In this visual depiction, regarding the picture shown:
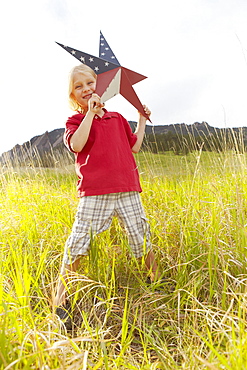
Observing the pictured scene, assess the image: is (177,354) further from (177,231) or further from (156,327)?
(177,231)

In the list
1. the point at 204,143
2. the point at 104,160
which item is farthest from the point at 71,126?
the point at 204,143

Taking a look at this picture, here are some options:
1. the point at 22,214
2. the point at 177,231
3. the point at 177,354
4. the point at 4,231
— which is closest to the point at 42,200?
the point at 22,214

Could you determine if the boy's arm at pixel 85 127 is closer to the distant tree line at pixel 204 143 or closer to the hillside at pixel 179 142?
the hillside at pixel 179 142

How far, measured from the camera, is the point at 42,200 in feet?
9.32

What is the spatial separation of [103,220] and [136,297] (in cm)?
42

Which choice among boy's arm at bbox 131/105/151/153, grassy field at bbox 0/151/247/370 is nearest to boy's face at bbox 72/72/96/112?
boy's arm at bbox 131/105/151/153

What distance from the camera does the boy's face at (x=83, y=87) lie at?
169cm

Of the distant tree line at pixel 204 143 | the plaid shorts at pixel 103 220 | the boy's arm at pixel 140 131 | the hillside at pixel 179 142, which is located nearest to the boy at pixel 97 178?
the plaid shorts at pixel 103 220

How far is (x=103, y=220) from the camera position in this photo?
161 centimetres

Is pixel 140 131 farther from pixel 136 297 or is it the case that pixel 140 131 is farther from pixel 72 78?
pixel 136 297

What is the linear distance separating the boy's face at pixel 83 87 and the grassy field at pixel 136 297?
0.75 m

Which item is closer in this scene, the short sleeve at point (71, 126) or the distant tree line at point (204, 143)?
the short sleeve at point (71, 126)

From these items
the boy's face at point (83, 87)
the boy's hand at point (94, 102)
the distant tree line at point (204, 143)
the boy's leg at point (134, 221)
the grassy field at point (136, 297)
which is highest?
the boy's face at point (83, 87)

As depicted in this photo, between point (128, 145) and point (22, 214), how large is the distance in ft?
3.83
